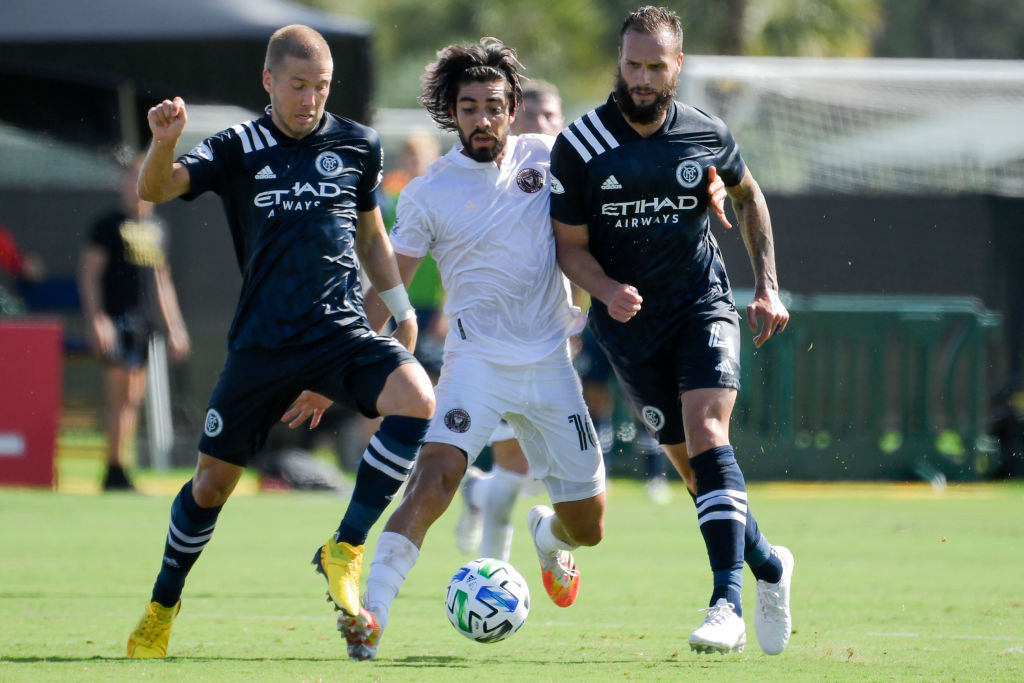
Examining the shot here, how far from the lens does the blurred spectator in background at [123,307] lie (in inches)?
503

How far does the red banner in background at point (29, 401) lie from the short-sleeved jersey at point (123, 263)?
2.19 feet

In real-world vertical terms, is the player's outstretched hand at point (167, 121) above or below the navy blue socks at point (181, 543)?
above

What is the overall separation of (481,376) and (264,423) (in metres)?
0.91

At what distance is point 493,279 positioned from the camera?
6.36 m

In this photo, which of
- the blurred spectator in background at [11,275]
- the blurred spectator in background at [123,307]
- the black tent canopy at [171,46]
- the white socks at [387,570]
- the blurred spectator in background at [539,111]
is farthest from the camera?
the blurred spectator in background at [11,275]

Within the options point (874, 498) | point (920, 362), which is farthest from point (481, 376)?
point (920, 362)

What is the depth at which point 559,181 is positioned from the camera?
621 cm

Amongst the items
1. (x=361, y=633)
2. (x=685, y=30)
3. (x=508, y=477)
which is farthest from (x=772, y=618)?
(x=685, y=30)

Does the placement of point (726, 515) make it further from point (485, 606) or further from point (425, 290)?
point (425, 290)

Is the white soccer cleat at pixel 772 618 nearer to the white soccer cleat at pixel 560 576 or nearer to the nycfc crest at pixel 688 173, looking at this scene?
the white soccer cleat at pixel 560 576

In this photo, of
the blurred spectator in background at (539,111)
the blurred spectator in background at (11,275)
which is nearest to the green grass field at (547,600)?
the blurred spectator in background at (539,111)

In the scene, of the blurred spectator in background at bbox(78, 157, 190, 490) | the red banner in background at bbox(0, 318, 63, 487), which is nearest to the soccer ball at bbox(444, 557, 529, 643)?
the blurred spectator in background at bbox(78, 157, 190, 490)

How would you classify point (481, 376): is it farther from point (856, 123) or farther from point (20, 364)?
point (856, 123)

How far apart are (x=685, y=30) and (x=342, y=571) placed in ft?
82.8
